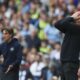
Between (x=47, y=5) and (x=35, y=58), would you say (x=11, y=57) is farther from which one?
(x=47, y=5)

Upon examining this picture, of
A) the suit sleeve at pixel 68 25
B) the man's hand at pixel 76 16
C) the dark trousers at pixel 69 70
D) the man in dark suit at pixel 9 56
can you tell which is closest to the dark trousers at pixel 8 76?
the man in dark suit at pixel 9 56

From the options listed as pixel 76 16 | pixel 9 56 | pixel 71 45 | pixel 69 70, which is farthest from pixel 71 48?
pixel 9 56

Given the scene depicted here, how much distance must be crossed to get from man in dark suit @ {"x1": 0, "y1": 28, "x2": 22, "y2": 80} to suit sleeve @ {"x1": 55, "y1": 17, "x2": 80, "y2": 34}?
1.63 m

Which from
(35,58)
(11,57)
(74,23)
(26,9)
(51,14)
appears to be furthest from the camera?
(26,9)

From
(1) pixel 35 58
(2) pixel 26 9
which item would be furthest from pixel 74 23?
(2) pixel 26 9

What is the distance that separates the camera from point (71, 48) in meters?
12.4

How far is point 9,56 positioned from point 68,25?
1.96m

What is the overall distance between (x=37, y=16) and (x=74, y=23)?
1038 cm

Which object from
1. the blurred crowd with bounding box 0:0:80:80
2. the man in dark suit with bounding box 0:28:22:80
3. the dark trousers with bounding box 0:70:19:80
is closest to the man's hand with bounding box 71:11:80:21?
the man in dark suit with bounding box 0:28:22:80

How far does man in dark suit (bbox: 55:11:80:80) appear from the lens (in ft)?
40.3

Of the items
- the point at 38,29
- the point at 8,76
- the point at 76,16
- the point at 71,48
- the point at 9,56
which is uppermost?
the point at 38,29

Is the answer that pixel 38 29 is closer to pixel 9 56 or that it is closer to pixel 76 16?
pixel 9 56

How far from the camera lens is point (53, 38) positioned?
68.1 feet

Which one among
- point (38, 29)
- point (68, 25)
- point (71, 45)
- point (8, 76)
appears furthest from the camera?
point (38, 29)
